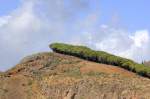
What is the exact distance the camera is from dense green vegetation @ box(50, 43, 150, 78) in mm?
48281

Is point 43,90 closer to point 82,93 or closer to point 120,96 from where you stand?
point 82,93

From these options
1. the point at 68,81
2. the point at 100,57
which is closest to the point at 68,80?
the point at 68,81

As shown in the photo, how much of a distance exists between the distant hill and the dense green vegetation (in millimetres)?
497

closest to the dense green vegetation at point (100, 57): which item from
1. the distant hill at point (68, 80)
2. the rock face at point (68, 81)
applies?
the distant hill at point (68, 80)

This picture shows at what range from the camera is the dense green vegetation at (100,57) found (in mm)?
48281

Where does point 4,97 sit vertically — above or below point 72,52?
below

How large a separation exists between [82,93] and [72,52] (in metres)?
4.98

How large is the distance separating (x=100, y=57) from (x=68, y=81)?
4.09 metres

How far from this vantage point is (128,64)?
48688 mm

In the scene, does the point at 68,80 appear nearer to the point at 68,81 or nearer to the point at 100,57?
the point at 68,81

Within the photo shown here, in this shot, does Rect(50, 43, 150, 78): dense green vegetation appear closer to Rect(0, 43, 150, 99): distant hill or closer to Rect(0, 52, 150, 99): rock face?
Rect(0, 43, 150, 99): distant hill

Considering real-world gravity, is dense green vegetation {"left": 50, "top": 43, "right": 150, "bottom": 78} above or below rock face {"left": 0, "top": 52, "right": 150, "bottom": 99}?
above

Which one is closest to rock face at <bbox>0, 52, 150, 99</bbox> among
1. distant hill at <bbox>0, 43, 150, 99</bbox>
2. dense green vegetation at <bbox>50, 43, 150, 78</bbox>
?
distant hill at <bbox>0, 43, 150, 99</bbox>

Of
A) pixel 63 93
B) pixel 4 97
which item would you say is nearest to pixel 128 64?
pixel 63 93
